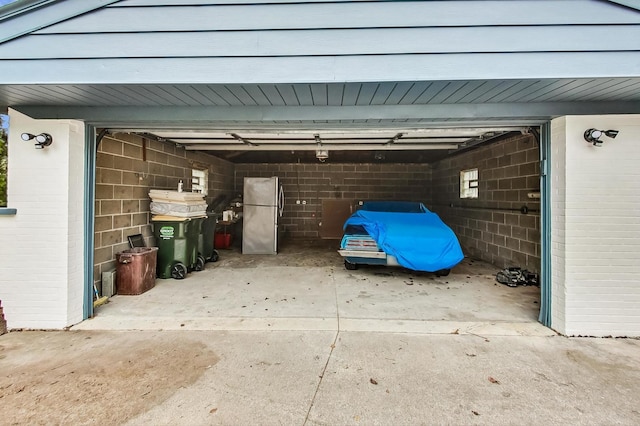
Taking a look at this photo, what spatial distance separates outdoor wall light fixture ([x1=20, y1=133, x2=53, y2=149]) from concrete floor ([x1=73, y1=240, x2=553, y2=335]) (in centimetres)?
185

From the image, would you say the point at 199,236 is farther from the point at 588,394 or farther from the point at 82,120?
the point at 588,394

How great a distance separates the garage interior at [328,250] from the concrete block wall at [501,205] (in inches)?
0.9

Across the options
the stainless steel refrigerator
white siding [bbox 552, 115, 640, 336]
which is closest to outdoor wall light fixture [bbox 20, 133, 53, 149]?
the stainless steel refrigerator

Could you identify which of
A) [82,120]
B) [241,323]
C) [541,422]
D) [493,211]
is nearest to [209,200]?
[82,120]

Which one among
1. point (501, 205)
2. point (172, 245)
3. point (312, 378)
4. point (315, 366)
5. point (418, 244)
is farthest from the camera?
point (501, 205)

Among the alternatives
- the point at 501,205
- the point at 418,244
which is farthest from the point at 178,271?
the point at 501,205

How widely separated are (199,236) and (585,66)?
5.39 metres

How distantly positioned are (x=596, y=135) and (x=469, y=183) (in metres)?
4.02

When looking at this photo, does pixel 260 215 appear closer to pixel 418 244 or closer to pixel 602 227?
pixel 418 244

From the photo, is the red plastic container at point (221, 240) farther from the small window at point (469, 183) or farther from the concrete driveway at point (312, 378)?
the small window at point (469, 183)

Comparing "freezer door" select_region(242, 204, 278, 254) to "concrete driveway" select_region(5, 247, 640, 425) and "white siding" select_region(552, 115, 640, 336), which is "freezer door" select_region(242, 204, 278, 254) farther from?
"white siding" select_region(552, 115, 640, 336)

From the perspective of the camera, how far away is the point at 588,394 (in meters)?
1.83

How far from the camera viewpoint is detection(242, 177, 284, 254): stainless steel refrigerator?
20.8 ft

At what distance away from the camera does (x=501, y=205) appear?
512 centimetres
